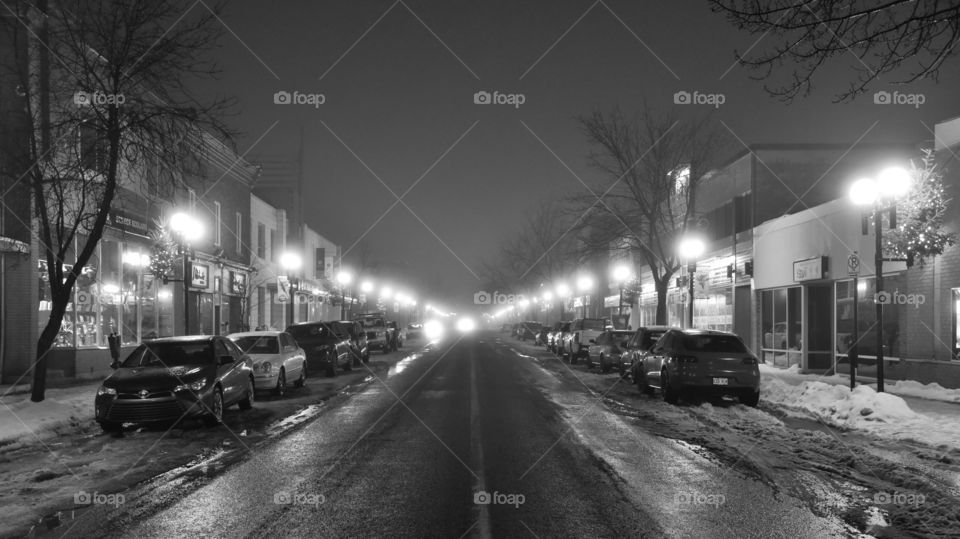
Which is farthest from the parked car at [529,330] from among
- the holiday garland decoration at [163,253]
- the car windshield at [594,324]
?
the holiday garland decoration at [163,253]

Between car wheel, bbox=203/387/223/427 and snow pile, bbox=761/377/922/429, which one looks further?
snow pile, bbox=761/377/922/429

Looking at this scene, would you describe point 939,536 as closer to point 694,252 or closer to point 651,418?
point 651,418

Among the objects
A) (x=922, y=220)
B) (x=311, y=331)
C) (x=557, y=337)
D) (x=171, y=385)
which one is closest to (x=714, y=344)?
(x=922, y=220)

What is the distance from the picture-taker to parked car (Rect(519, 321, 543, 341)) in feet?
215

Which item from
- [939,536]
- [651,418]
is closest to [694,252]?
[651,418]

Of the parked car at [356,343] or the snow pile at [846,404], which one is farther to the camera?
the parked car at [356,343]

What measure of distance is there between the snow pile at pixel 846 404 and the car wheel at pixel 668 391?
91.7 inches

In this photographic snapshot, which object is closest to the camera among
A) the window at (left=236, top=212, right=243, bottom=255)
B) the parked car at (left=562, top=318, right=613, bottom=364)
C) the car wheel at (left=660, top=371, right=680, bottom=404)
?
the car wheel at (left=660, top=371, right=680, bottom=404)

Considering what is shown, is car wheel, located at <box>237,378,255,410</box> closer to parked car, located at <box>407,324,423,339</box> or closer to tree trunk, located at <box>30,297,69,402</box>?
tree trunk, located at <box>30,297,69,402</box>

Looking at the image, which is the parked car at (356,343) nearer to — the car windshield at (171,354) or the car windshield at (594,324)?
the car windshield at (594,324)

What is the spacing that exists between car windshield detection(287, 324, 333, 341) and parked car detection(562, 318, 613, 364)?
12.0 m

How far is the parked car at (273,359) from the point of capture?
18812 millimetres

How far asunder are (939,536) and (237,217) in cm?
3821

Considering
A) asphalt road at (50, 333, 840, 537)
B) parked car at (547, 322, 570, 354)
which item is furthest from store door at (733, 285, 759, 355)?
asphalt road at (50, 333, 840, 537)
